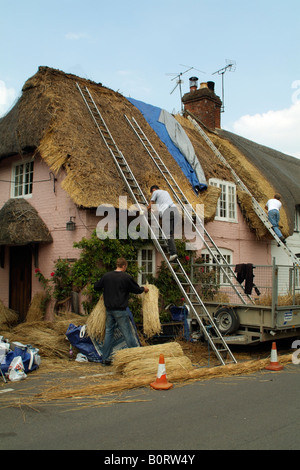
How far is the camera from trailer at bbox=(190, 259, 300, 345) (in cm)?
886

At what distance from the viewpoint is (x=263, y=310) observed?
896 centimetres

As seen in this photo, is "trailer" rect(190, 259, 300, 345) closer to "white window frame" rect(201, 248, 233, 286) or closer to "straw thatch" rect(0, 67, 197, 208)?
"white window frame" rect(201, 248, 233, 286)

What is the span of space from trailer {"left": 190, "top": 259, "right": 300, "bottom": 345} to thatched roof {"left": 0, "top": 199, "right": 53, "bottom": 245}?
428 cm

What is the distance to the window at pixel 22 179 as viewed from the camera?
12555 mm

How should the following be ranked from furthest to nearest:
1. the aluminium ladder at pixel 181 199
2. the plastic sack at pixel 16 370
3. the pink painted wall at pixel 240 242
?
the pink painted wall at pixel 240 242
the aluminium ladder at pixel 181 199
the plastic sack at pixel 16 370

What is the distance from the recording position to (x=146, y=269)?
37.3 ft

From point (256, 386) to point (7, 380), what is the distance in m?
4.04

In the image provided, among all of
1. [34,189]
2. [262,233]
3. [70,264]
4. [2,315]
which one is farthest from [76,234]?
[262,233]

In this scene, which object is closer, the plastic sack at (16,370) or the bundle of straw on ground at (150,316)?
the plastic sack at (16,370)

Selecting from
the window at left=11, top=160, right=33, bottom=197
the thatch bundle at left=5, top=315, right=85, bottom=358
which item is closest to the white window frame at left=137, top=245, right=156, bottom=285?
the thatch bundle at left=5, top=315, right=85, bottom=358

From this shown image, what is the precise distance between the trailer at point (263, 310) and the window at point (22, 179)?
19.3 ft

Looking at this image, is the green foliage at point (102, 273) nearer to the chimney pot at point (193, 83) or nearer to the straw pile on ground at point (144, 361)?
the straw pile on ground at point (144, 361)

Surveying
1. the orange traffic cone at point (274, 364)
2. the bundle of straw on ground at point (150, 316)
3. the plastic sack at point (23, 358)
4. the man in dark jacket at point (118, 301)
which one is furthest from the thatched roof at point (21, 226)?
the orange traffic cone at point (274, 364)
